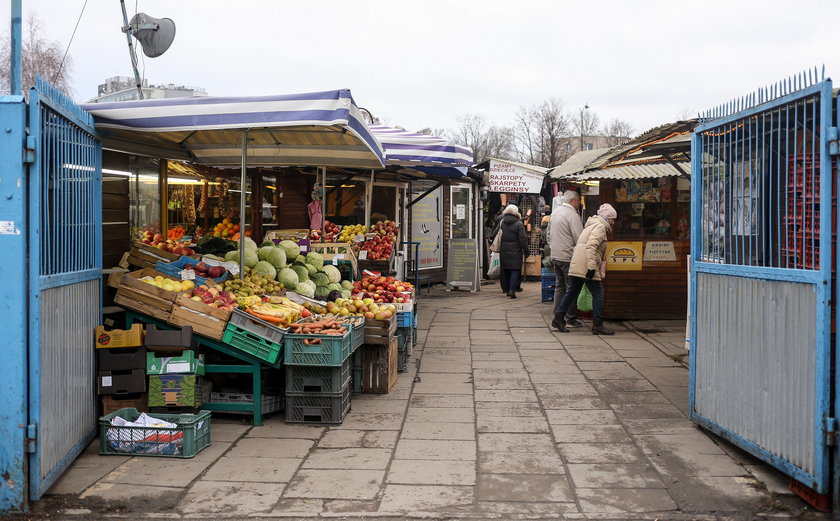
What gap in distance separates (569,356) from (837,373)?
540 centimetres

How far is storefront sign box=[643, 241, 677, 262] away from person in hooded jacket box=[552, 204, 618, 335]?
101 cm

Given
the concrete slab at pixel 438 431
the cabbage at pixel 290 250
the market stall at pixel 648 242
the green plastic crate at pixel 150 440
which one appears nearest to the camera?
the green plastic crate at pixel 150 440

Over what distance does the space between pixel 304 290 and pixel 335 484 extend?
13.2 ft

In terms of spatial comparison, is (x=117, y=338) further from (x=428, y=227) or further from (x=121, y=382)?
(x=428, y=227)

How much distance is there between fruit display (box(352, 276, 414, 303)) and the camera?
29.5 ft

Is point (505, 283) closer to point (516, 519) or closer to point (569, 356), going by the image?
point (569, 356)

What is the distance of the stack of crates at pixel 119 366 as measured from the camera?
5898mm

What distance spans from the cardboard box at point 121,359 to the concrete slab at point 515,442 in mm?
2654

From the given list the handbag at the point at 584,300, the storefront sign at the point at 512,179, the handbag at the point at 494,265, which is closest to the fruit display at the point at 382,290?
the handbag at the point at 584,300

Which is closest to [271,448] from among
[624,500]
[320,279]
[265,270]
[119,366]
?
[119,366]

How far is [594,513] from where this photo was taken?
4449 mm

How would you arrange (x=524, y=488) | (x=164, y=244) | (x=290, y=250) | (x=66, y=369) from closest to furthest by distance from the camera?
(x=524, y=488), (x=66, y=369), (x=164, y=244), (x=290, y=250)

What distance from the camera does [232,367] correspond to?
21.2ft

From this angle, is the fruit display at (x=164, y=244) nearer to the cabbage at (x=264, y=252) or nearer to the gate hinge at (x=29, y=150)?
the cabbage at (x=264, y=252)
